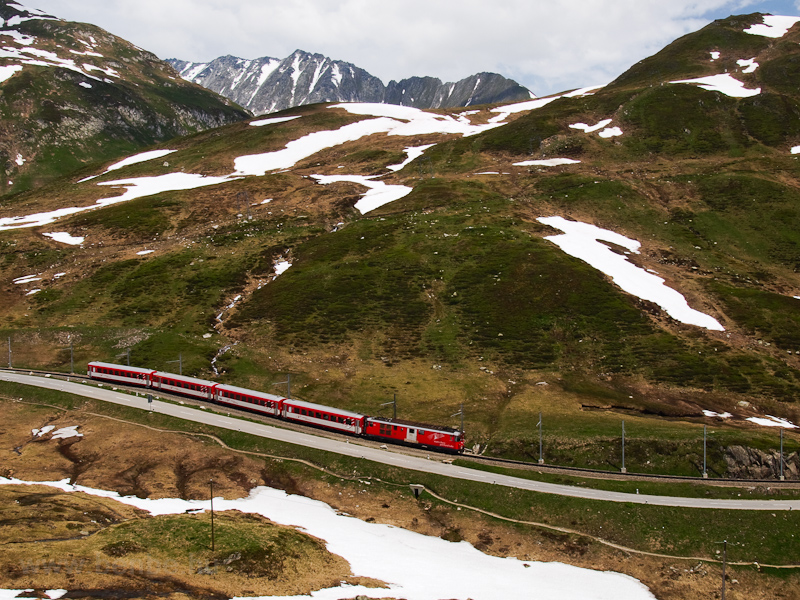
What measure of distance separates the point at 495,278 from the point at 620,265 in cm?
2492

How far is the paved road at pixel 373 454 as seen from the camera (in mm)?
53031

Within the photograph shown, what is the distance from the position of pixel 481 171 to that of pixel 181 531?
14332 centimetres

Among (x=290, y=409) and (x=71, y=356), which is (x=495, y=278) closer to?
(x=290, y=409)

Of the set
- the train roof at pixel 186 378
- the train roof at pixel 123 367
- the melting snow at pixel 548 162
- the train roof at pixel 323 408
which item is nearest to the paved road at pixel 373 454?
the train roof at pixel 123 367

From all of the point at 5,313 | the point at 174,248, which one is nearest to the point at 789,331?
the point at 174,248

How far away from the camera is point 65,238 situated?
136 metres

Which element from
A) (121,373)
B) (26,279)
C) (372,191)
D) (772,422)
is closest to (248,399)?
(121,373)

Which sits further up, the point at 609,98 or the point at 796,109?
the point at 609,98

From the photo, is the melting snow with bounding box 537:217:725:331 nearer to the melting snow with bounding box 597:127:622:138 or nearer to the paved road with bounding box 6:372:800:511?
the paved road with bounding box 6:372:800:511

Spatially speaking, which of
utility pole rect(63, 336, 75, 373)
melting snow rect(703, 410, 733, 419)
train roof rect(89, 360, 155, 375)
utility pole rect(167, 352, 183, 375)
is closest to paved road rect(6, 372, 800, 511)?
train roof rect(89, 360, 155, 375)

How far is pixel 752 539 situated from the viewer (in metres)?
48.3

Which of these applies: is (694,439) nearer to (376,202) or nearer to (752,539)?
(752,539)

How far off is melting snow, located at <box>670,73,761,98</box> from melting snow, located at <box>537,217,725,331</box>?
9920 cm

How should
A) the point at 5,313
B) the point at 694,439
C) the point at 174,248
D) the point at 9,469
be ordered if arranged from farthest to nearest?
the point at 174,248
the point at 5,313
the point at 694,439
the point at 9,469
